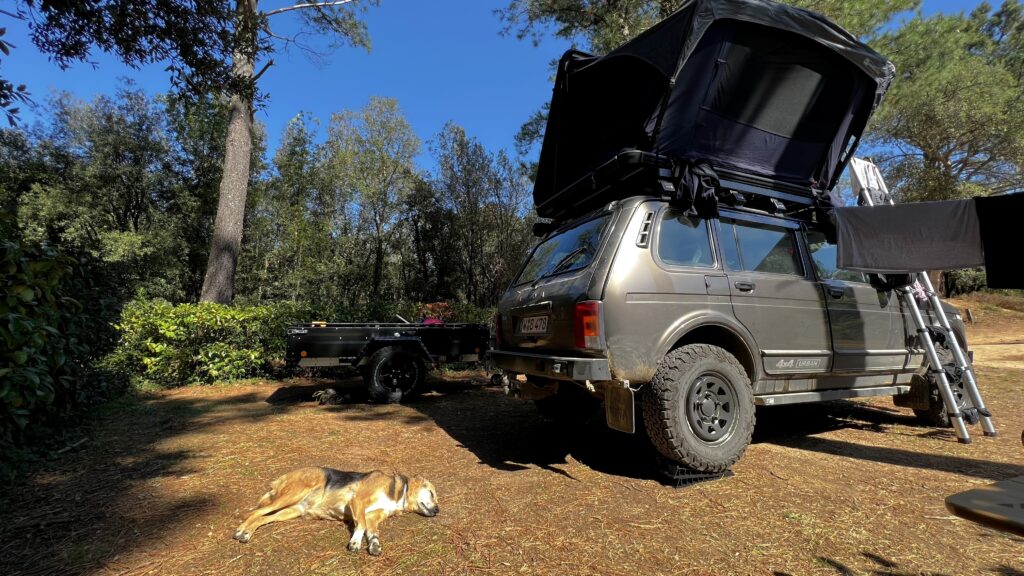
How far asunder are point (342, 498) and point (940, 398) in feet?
20.2

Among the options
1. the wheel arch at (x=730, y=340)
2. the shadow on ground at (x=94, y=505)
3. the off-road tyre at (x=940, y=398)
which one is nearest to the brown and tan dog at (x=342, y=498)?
the shadow on ground at (x=94, y=505)

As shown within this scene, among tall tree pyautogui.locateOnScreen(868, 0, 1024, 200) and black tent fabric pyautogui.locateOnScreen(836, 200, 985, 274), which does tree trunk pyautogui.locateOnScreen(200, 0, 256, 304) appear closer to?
black tent fabric pyautogui.locateOnScreen(836, 200, 985, 274)

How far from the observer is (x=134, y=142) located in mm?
18250

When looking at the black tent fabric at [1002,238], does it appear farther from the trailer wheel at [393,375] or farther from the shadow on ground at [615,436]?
the trailer wheel at [393,375]

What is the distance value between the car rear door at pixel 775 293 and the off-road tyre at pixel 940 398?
75.0 inches

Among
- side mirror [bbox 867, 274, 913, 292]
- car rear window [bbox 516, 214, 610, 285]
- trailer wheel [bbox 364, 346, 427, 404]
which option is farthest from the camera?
trailer wheel [bbox 364, 346, 427, 404]

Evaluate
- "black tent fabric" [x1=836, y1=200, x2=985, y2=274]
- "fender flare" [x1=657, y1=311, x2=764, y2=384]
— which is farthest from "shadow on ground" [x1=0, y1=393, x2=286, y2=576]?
"black tent fabric" [x1=836, y1=200, x2=985, y2=274]

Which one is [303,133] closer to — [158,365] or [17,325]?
Answer: [158,365]

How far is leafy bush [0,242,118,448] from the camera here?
242cm

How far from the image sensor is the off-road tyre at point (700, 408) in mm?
3021

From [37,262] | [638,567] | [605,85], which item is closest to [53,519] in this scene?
[37,262]

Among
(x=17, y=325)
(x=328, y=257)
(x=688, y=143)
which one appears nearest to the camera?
(x=17, y=325)

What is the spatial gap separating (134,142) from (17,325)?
21770mm

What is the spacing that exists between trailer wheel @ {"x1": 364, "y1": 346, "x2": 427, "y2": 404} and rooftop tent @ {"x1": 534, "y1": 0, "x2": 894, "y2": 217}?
2.99m
